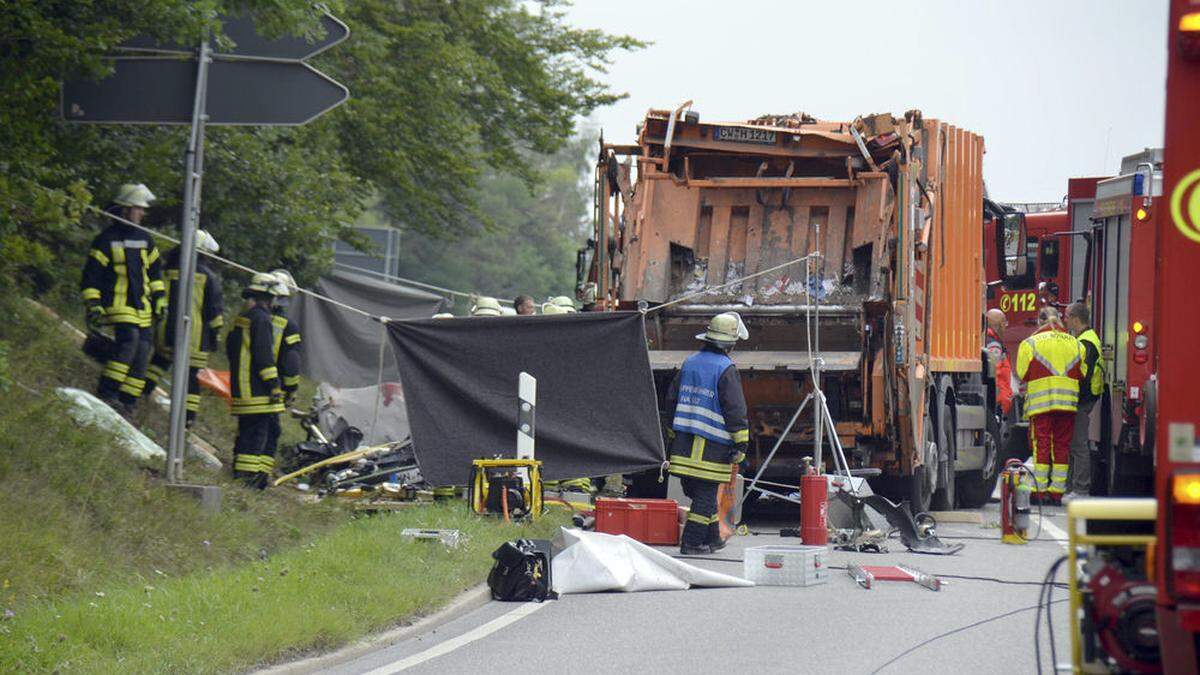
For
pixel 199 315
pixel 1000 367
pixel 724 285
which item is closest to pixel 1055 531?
pixel 724 285

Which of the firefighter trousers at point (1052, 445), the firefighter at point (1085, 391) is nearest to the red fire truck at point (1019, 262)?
the firefighter at point (1085, 391)

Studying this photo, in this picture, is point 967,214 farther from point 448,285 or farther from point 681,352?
point 448,285

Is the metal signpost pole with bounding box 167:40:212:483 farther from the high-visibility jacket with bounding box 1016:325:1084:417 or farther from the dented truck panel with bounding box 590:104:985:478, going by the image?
the high-visibility jacket with bounding box 1016:325:1084:417

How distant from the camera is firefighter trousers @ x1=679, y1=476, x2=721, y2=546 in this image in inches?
512

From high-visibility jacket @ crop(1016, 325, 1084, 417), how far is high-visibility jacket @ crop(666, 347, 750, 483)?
4.02 metres

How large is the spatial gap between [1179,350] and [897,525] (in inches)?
361

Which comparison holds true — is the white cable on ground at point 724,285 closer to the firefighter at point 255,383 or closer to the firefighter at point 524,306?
the firefighter at point 524,306

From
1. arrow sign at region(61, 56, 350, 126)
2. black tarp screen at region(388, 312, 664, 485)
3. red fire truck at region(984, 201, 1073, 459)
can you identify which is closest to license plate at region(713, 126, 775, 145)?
black tarp screen at region(388, 312, 664, 485)

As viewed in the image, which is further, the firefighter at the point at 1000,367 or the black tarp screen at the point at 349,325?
the black tarp screen at the point at 349,325

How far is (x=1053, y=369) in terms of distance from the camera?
15930 millimetres

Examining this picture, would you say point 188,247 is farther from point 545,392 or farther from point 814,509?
point 814,509

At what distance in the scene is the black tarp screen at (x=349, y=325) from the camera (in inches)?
1048

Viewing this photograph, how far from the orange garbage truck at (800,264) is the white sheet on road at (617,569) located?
3608mm

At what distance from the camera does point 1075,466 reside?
16688 millimetres
